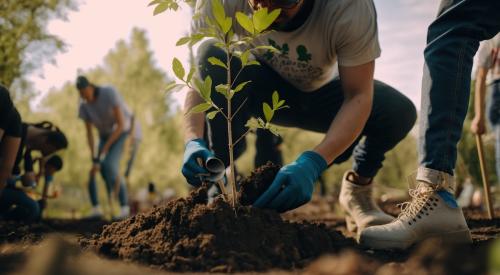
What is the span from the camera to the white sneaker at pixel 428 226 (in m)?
1.89

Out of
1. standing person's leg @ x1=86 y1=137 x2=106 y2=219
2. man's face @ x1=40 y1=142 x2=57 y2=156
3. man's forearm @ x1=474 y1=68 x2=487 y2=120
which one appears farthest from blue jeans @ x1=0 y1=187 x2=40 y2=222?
man's forearm @ x1=474 y1=68 x2=487 y2=120

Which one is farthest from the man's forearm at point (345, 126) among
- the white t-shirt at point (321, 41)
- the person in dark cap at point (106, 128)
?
the person in dark cap at point (106, 128)

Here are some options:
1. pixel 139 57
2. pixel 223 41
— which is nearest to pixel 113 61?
pixel 139 57

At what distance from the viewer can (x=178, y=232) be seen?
66.6 inches

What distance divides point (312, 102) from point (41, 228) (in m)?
2.22

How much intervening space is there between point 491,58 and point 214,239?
3.38 metres

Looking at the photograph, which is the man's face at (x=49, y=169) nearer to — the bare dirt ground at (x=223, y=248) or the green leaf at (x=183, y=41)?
the bare dirt ground at (x=223, y=248)

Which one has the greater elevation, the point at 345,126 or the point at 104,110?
the point at 104,110

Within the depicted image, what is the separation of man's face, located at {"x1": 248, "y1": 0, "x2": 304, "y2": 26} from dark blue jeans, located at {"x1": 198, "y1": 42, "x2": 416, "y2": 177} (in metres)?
0.59

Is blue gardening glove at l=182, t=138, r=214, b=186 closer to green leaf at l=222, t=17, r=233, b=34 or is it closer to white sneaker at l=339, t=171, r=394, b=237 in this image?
green leaf at l=222, t=17, r=233, b=34

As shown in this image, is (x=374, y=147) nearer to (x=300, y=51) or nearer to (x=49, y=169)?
(x=300, y=51)

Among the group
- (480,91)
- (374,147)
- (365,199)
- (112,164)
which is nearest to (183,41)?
(374,147)

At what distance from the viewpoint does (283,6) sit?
6.89 ft

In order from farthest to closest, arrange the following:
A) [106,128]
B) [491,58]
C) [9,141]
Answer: [106,128] < [491,58] < [9,141]
